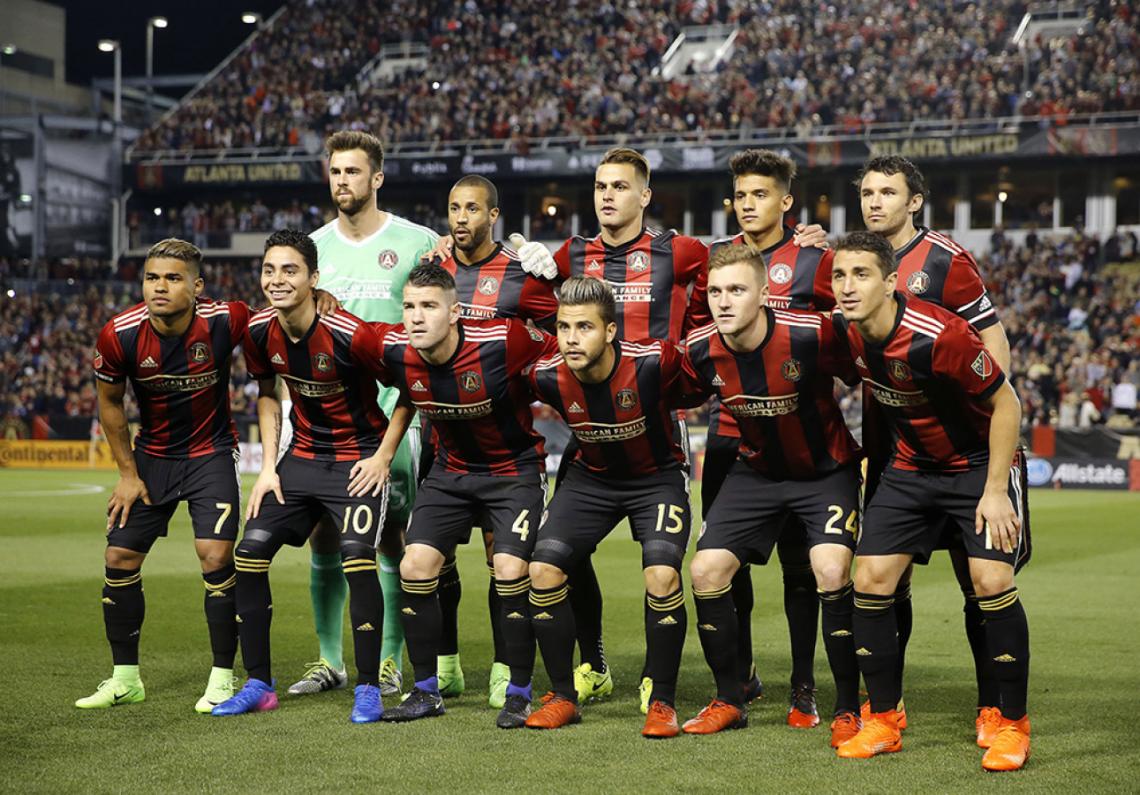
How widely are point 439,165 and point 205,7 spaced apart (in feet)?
51.9

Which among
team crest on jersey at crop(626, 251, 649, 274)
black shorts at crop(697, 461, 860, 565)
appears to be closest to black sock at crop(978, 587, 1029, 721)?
black shorts at crop(697, 461, 860, 565)

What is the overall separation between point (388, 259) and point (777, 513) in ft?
8.76

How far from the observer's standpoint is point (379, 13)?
43.1 meters

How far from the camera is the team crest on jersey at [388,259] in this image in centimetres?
739

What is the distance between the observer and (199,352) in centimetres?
664

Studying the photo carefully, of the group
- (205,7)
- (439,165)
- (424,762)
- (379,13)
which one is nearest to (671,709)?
(424,762)

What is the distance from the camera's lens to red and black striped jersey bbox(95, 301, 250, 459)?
21.7ft

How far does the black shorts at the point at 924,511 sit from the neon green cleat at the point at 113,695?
3.60 metres

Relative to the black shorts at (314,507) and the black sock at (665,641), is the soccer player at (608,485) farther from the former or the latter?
the black shorts at (314,507)

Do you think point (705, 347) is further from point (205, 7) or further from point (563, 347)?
point (205, 7)

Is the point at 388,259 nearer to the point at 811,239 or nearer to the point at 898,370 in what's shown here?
the point at 811,239

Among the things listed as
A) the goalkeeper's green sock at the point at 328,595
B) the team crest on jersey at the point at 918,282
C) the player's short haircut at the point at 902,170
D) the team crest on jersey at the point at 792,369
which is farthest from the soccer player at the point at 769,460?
the goalkeeper's green sock at the point at 328,595

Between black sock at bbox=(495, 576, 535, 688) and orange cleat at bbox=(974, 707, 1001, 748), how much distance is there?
6.67ft

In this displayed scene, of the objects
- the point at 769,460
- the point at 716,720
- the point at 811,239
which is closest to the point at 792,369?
the point at 769,460
